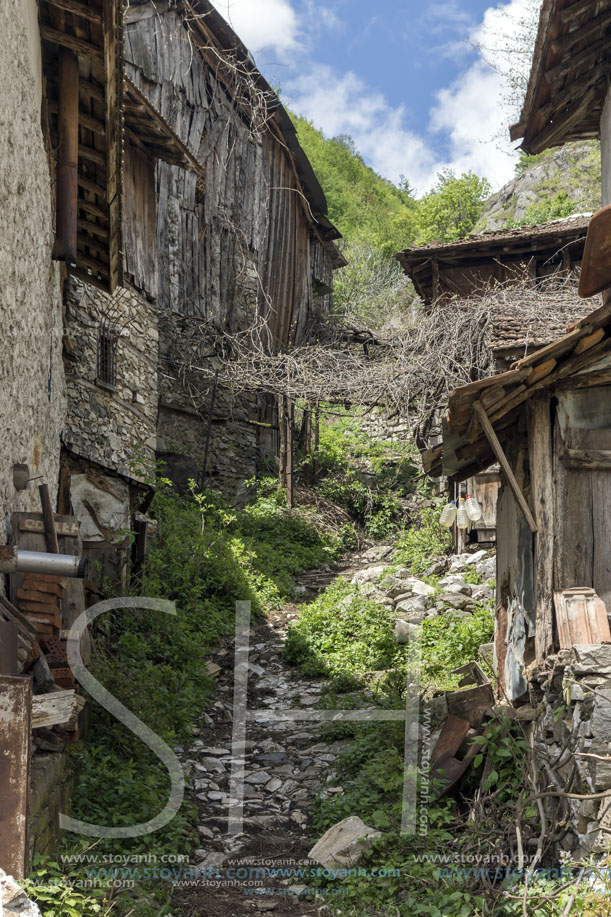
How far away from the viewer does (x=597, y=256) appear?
524 cm

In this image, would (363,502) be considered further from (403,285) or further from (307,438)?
(403,285)

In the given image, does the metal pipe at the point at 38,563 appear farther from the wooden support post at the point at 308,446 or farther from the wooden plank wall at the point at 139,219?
the wooden support post at the point at 308,446

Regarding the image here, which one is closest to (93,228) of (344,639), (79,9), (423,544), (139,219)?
(79,9)

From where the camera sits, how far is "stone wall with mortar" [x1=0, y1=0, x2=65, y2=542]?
4988 millimetres

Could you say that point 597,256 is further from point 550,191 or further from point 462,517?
point 550,191

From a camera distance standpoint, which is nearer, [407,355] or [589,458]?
[589,458]

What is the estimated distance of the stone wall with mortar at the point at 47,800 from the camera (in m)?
4.29

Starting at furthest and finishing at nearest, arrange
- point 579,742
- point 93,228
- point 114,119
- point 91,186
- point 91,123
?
point 93,228
point 91,186
point 91,123
point 114,119
point 579,742

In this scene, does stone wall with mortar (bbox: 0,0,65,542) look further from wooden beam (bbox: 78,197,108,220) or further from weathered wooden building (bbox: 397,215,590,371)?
weathered wooden building (bbox: 397,215,590,371)

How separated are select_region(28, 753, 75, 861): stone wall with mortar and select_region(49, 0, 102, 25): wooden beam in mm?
5165

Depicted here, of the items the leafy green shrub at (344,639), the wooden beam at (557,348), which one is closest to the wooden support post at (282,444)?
the leafy green shrub at (344,639)

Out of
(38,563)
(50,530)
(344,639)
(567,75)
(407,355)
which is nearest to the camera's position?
(38,563)

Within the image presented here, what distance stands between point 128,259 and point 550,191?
19501mm

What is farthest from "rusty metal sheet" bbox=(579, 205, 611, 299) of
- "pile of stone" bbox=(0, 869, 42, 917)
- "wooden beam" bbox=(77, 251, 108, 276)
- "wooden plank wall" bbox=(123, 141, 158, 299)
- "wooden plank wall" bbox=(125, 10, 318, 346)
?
"wooden plank wall" bbox=(125, 10, 318, 346)
